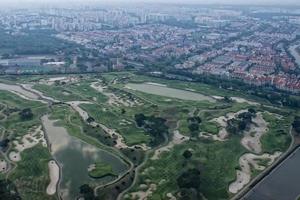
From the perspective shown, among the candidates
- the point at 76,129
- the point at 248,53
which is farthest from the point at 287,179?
the point at 248,53

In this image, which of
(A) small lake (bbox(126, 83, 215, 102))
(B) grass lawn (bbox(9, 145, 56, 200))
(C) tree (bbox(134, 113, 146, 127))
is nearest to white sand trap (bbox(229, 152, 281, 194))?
(C) tree (bbox(134, 113, 146, 127))

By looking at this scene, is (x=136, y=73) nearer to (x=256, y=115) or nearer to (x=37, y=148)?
(x=256, y=115)

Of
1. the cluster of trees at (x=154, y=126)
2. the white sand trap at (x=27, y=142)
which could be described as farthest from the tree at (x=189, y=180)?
the white sand trap at (x=27, y=142)

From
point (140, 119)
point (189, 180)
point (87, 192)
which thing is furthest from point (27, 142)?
point (189, 180)

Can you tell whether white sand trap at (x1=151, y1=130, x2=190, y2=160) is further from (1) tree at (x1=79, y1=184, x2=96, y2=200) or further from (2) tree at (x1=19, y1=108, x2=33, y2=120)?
(2) tree at (x1=19, y1=108, x2=33, y2=120)

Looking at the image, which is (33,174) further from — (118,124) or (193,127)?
(193,127)
